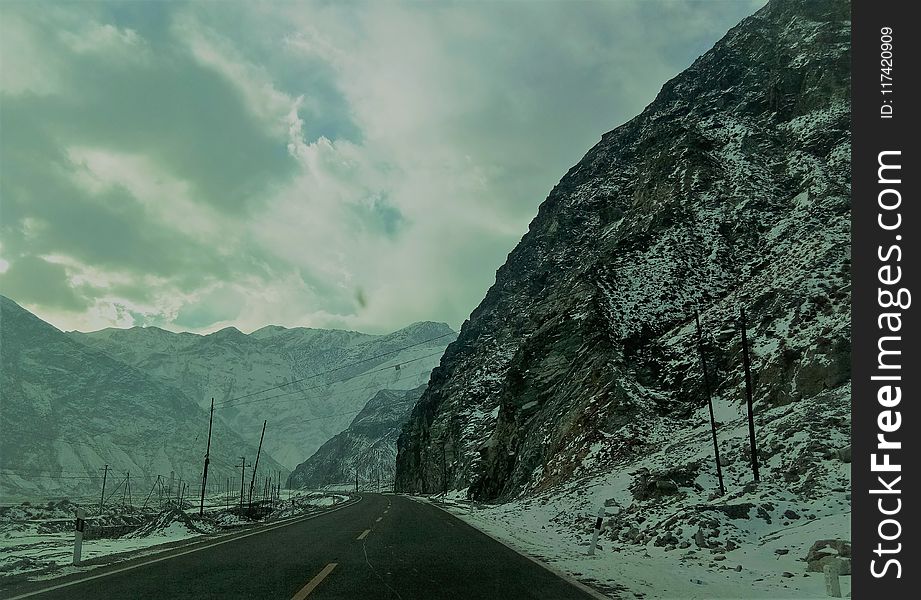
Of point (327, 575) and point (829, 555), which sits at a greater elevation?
point (829, 555)

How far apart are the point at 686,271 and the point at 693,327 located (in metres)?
7.91

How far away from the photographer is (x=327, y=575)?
914 centimetres

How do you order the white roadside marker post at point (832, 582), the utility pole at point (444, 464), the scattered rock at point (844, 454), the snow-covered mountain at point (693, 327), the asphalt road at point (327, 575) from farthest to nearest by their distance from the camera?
1. the utility pole at point (444, 464)
2. the snow-covered mountain at point (693, 327)
3. the scattered rock at point (844, 454)
4. the white roadside marker post at point (832, 582)
5. the asphalt road at point (327, 575)

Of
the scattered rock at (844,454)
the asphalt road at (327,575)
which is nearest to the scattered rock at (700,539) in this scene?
the asphalt road at (327,575)

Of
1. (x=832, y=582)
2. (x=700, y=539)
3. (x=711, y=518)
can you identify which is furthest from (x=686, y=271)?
(x=832, y=582)

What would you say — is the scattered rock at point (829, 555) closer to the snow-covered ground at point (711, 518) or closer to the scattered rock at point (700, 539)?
the snow-covered ground at point (711, 518)

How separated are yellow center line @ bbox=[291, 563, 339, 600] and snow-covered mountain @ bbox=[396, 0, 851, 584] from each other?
24.0 ft

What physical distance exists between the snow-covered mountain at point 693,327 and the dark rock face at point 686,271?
21 centimetres

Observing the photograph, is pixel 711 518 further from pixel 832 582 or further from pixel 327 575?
pixel 327 575

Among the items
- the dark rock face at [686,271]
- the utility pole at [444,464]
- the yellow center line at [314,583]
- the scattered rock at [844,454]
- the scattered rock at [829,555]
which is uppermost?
the dark rock face at [686,271]

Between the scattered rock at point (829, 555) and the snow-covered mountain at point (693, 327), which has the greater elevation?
the snow-covered mountain at point (693, 327)

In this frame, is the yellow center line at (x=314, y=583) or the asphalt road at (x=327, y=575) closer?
the yellow center line at (x=314, y=583)

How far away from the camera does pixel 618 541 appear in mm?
16406

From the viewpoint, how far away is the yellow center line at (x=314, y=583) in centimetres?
746
